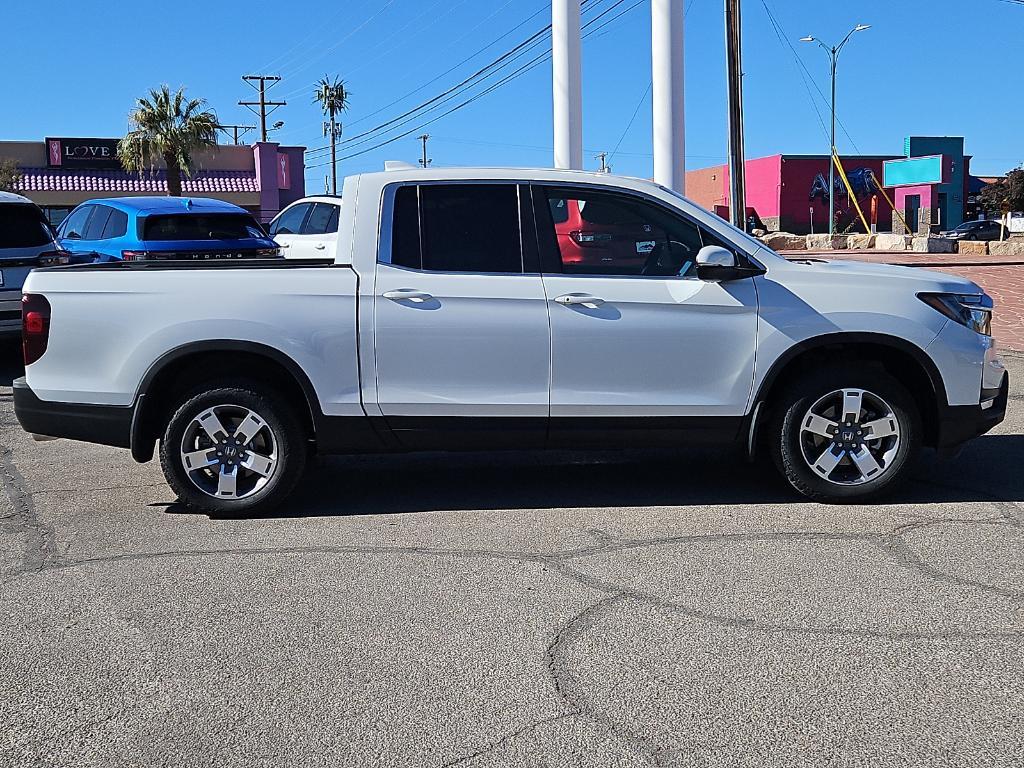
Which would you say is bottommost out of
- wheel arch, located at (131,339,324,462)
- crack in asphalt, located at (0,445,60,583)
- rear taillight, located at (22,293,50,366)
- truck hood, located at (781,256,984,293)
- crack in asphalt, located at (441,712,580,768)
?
crack in asphalt, located at (441,712,580,768)

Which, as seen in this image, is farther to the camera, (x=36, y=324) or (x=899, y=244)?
(x=899, y=244)

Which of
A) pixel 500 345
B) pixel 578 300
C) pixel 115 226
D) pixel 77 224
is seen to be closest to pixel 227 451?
pixel 500 345

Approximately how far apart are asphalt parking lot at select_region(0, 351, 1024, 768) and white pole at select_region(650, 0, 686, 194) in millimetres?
15370

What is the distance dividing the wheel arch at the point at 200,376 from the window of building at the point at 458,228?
0.85m

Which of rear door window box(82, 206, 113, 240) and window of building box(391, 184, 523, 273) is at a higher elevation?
rear door window box(82, 206, 113, 240)

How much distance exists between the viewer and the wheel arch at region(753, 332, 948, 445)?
622cm

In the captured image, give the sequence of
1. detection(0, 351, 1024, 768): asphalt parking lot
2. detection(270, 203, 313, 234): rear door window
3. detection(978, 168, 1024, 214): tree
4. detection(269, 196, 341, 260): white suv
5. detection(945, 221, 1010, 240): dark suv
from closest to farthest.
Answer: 1. detection(0, 351, 1024, 768): asphalt parking lot
2. detection(269, 196, 341, 260): white suv
3. detection(270, 203, 313, 234): rear door window
4. detection(945, 221, 1010, 240): dark suv
5. detection(978, 168, 1024, 214): tree

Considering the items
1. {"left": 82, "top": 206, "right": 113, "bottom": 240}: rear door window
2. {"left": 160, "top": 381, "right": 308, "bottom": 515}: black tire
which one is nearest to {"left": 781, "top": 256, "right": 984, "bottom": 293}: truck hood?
{"left": 160, "top": 381, "right": 308, "bottom": 515}: black tire

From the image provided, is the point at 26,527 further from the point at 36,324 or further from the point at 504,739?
the point at 504,739

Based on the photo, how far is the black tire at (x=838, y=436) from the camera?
627 centimetres

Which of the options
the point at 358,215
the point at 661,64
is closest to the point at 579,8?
the point at 661,64

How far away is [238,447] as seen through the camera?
623cm

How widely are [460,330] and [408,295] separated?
0.33 metres

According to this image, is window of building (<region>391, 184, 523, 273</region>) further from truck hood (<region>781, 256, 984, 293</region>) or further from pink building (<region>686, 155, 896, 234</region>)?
pink building (<region>686, 155, 896, 234</region>)
